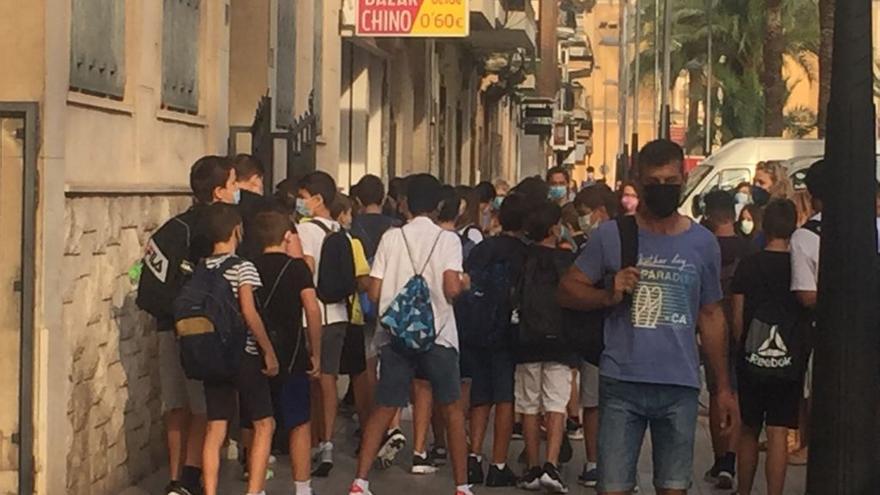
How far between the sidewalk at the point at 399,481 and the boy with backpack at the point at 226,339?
57.2 inches

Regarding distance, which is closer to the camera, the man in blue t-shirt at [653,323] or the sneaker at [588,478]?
the man in blue t-shirt at [653,323]

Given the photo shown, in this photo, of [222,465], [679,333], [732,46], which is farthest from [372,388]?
[732,46]

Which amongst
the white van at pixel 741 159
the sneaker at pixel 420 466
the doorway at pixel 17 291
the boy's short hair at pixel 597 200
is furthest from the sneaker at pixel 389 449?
the white van at pixel 741 159

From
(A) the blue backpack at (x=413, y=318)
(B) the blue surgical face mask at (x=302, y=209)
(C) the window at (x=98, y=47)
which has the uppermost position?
(C) the window at (x=98, y=47)

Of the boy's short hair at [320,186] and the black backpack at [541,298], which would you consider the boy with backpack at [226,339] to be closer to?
→ the black backpack at [541,298]

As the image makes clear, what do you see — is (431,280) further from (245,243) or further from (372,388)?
(372,388)

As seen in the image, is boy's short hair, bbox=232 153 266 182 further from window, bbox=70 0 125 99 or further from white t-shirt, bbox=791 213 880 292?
white t-shirt, bbox=791 213 880 292

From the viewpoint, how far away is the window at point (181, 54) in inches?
454

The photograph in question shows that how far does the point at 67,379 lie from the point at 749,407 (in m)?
3.61

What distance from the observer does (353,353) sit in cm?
1161

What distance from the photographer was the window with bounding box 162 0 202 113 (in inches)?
454

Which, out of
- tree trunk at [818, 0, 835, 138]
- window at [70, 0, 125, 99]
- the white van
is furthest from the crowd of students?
tree trunk at [818, 0, 835, 138]

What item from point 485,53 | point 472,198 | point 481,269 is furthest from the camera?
point 485,53

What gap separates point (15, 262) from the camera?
8.71 meters
